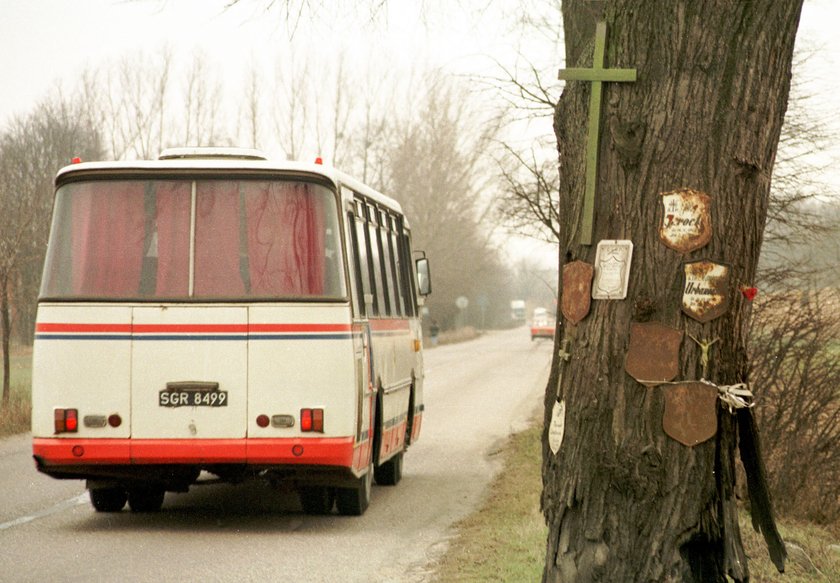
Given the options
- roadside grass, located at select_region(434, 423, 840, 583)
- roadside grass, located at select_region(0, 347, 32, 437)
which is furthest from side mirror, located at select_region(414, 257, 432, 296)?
roadside grass, located at select_region(0, 347, 32, 437)

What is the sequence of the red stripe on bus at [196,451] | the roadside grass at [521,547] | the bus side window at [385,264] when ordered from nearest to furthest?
the roadside grass at [521,547]
the red stripe on bus at [196,451]
the bus side window at [385,264]

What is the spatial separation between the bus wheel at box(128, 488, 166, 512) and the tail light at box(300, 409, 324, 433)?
2.16 meters

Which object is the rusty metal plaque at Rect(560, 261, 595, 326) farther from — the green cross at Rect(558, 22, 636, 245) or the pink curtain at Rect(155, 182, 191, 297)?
the pink curtain at Rect(155, 182, 191, 297)

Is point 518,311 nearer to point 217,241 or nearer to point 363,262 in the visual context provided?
point 363,262

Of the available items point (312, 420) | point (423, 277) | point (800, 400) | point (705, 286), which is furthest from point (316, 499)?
point (705, 286)

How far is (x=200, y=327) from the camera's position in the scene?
1020 centimetres

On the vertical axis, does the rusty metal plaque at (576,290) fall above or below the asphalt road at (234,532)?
above

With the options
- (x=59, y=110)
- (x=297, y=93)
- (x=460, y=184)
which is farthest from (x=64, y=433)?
(x=460, y=184)

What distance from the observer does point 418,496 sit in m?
13.1

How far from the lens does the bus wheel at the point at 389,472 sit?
45.1 ft

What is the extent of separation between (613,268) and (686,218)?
337 mm

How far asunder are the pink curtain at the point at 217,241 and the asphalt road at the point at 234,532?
1945 mm

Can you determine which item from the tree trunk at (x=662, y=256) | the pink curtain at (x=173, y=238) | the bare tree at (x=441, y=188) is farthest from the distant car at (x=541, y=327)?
the tree trunk at (x=662, y=256)

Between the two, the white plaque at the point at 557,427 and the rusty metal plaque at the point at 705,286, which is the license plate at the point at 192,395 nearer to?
the white plaque at the point at 557,427
